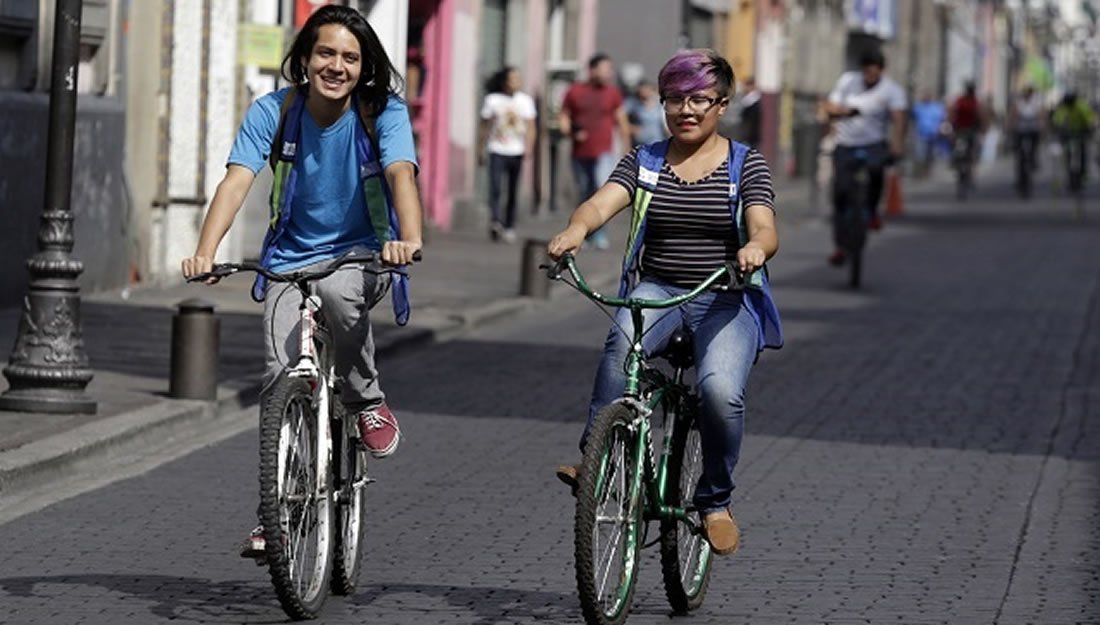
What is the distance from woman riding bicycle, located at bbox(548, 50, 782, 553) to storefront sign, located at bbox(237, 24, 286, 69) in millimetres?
11975

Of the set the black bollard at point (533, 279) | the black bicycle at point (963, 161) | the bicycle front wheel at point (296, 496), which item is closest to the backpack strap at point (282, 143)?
the bicycle front wheel at point (296, 496)

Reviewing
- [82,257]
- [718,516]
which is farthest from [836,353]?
[718,516]

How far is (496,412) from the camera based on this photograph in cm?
1376

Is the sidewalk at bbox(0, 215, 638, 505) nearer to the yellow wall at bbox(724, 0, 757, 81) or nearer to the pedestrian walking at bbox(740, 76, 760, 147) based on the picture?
the pedestrian walking at bbox(740, 76, 760, 147)

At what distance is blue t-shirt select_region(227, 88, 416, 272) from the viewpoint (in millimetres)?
8078

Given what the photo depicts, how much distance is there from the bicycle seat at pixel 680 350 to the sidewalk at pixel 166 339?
320cm

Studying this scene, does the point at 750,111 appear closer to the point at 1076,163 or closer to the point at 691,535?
the point at 1076,163

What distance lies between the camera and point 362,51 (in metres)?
8.08

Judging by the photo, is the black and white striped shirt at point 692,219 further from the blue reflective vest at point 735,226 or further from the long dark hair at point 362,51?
the long dark hair at point 362,51

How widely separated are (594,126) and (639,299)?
21.1 m

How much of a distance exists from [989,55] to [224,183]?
106m

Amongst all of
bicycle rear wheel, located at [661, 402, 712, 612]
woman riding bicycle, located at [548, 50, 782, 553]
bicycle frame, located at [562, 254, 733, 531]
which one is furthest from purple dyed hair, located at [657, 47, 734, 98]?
bicycle rear wheel, located at [661, 402, 712, 612]

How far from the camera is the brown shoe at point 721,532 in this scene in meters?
7.95

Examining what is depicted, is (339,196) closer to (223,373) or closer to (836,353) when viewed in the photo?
(223,373)
